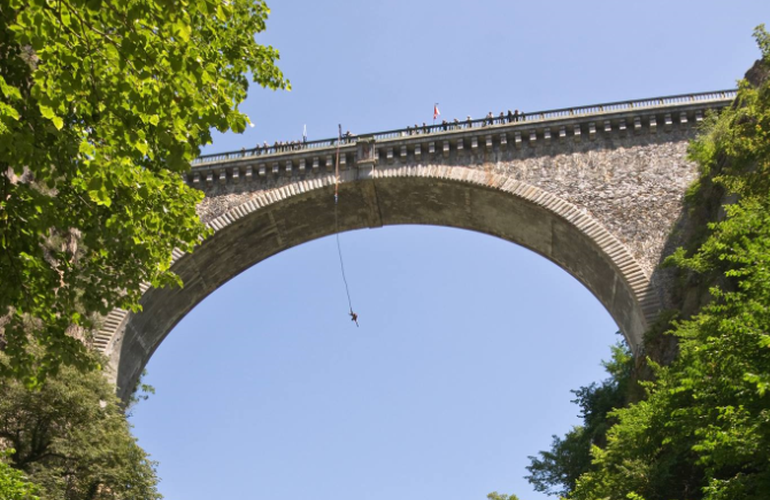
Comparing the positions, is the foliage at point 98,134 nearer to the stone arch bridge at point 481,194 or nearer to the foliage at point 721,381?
the foliage at point 721,381

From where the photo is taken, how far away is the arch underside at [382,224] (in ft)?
84.5

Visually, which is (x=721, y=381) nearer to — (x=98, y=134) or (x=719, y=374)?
(x=719, y=374)

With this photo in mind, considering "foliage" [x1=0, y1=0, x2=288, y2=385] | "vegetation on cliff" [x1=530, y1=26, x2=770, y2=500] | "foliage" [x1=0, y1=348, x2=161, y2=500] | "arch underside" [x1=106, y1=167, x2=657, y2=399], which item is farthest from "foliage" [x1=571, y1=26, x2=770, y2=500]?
"foliage" [x1=0, y1=348, x2=161, y2=500]

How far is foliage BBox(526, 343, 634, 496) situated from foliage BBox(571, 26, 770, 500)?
7336mm

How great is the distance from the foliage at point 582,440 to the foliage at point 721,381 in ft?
24.1

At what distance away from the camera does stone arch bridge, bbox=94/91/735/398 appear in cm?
2542

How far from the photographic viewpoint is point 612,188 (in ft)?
85.0

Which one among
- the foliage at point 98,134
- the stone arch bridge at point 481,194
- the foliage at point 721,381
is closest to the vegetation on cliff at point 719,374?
the foliage at point 721,381

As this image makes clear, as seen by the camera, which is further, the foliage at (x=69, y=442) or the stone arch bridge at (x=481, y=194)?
the stone arch bridge at (x=481, y=194)

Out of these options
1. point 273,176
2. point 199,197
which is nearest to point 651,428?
point 199,197

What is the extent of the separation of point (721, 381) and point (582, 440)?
58.7 feet

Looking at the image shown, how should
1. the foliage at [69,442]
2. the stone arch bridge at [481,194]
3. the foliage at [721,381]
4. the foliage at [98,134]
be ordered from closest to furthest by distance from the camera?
1. the foliage at [98,134]
2. the foliage at [721,381]
3. the foliage at [69,442]
4. the stone arch bridge at [481,194]

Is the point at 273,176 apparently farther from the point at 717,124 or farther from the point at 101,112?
the point at 101,112

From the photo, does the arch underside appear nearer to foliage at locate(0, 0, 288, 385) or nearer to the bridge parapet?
the bridge parapet
